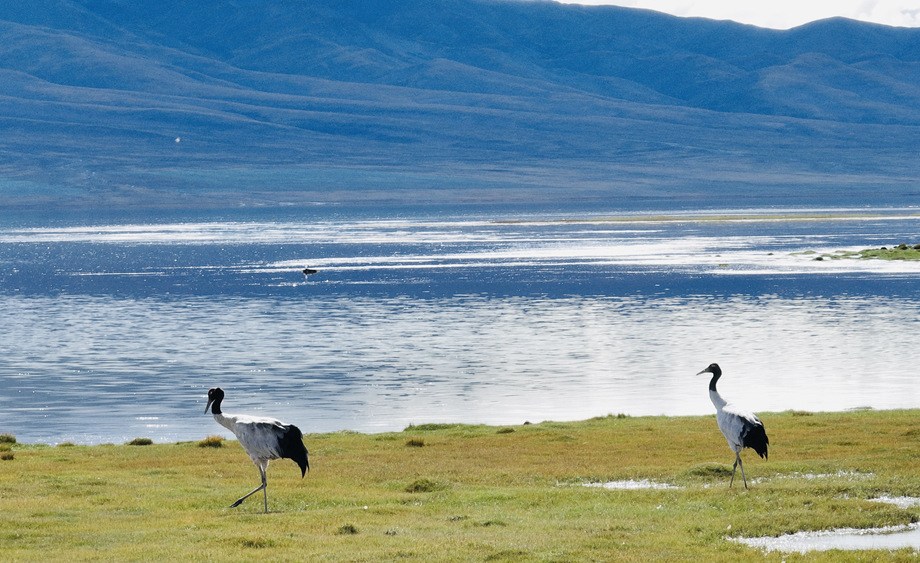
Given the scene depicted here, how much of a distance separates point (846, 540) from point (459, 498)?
6.06m

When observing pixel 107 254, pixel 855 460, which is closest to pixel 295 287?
pixel 107 254

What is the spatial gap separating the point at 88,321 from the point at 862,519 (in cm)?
5972

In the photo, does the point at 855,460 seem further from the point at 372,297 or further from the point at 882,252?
the point at 882,252

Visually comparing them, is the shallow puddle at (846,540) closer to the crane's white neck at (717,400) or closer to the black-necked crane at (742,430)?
the black-necked crane at (742,430)

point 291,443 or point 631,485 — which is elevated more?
point 291,443

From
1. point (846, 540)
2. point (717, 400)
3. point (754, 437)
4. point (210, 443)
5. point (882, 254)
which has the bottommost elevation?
point (210, 443)

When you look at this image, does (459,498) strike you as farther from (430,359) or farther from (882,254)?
(882,254)

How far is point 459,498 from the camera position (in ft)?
73.5

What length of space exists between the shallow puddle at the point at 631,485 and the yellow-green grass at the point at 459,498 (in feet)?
1.00

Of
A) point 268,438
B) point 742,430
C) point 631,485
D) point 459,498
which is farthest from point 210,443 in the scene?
point 742,430

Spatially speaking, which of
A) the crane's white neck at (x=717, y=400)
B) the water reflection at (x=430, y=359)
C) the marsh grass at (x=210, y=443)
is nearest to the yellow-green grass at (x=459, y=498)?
the marsh grass at (x=210, y=443)

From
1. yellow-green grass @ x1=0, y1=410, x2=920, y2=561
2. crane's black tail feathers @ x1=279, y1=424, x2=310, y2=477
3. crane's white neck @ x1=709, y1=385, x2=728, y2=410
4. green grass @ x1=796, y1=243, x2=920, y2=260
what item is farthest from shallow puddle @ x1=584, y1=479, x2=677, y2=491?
green grass @ x1=796, y1=243, x2=920, y2=260

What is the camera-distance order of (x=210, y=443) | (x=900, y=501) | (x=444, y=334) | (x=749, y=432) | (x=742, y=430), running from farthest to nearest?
(x=444, y=334) → (x=210, y=443) → (x=742, y=430) → (x=749, y=432) → (x=900, y=501)

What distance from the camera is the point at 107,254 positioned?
135875mm
